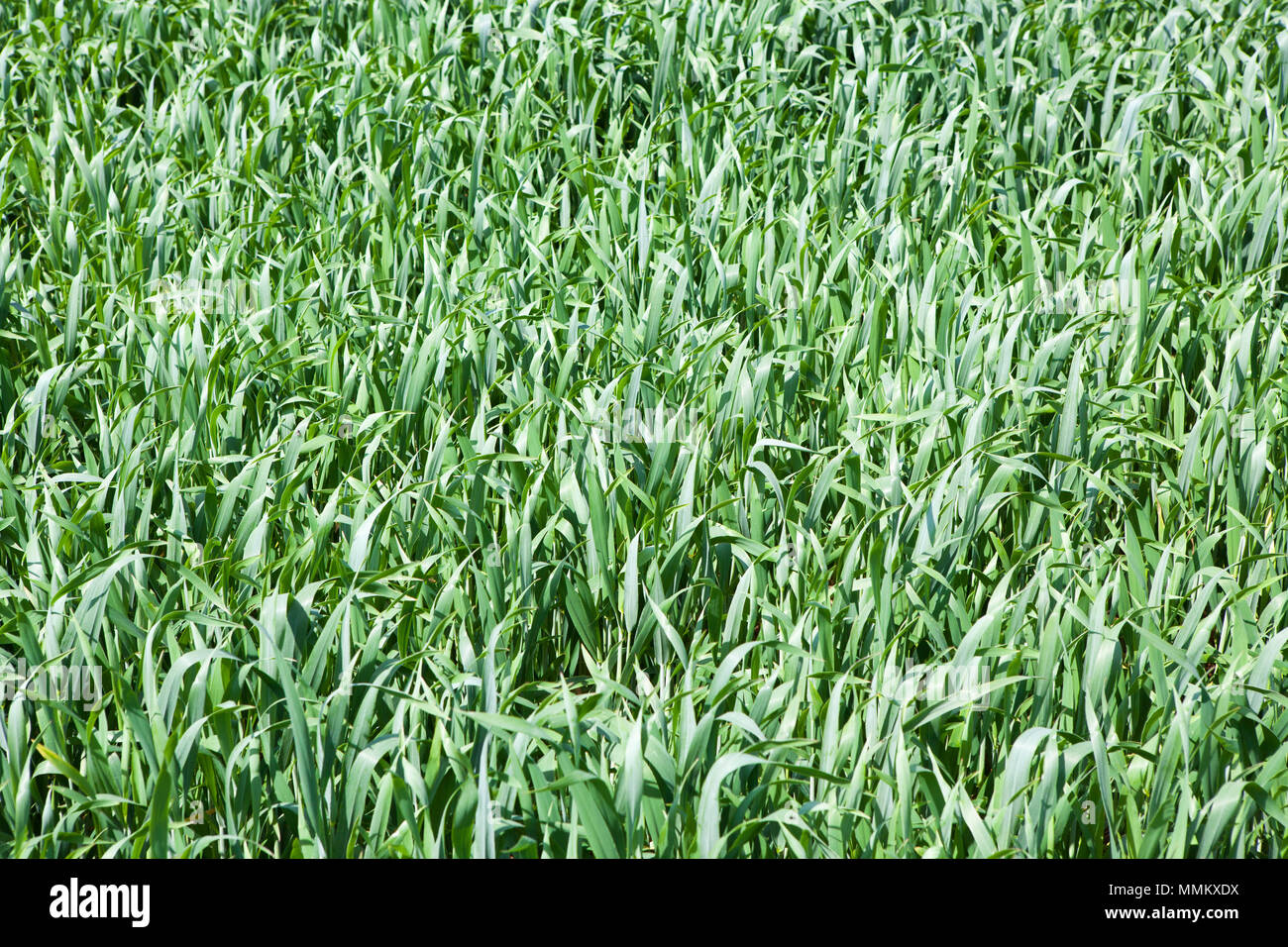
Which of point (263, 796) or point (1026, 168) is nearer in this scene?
point (263, 796)

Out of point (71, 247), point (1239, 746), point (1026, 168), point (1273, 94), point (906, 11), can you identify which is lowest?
point (1239, 746)

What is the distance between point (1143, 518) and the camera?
6.50 feet

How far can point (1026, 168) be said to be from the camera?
3.12m

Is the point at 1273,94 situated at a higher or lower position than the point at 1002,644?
higher

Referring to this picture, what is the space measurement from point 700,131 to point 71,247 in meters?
1.78

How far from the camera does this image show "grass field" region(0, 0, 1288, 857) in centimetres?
151

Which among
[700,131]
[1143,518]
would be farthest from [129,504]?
[700,131]

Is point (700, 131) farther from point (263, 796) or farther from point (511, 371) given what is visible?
point (263, 796)

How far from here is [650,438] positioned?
7.11 ft

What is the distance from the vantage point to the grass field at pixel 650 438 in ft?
4.97
